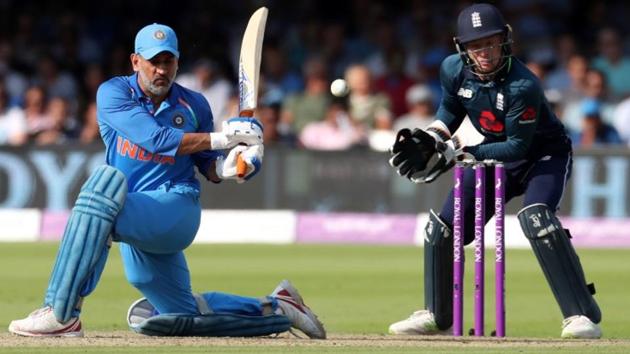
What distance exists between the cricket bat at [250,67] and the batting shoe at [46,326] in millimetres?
1106

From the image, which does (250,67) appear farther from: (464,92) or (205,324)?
(205,324)

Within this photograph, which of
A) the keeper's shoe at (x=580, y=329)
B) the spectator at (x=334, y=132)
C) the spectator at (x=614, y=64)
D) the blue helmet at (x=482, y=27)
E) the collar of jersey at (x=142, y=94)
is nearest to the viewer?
the collar of jersey at (x=142, y=94)

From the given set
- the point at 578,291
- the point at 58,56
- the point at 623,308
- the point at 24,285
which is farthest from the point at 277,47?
the point at 578,291

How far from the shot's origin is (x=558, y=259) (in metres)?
→ 6.40

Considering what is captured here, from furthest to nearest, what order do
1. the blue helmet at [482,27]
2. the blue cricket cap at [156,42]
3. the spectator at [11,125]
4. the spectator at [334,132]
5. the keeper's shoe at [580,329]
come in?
1. the spectator at [11,125]
2. the spectator at [334,132]
3. the keeper's shoe at [580,329]
4. the blue helmet at [482,27]
5. the blue cricket cap at [156,42]

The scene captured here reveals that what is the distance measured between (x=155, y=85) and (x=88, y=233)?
27.7 inches

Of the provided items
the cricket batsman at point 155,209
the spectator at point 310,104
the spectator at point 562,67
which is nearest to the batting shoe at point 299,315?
the cricket batsman at point 155,209

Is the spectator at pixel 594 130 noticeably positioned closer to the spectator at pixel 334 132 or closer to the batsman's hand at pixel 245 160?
the spectator at pixel 334 132

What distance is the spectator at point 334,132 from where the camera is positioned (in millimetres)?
12898

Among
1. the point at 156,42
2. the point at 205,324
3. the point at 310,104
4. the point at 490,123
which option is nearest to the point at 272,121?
the point at 310,104

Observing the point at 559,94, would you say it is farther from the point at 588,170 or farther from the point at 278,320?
the point at 278,320

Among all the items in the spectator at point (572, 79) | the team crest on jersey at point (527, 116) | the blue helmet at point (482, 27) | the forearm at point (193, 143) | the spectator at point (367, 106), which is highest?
the spectator at point (572, 79)

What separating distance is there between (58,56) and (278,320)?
8.95m

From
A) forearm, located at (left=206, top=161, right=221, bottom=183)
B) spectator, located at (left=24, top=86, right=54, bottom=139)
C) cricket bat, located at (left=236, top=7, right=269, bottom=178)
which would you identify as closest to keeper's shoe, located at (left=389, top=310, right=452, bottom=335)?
forearm, located at (left=206, top=161, right=221, bottom=183)
